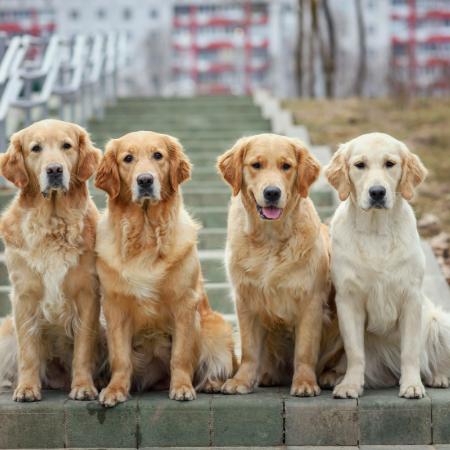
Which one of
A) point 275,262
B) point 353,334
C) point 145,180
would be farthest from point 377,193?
point 145,180

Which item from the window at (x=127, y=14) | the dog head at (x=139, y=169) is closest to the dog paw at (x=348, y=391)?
the dog head at (x=139, y=169)

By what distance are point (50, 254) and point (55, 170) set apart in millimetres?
451

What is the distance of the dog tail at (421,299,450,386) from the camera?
3.34 meters

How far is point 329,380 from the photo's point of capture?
11.1ft

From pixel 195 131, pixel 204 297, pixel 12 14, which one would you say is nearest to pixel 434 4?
pixel 12 14

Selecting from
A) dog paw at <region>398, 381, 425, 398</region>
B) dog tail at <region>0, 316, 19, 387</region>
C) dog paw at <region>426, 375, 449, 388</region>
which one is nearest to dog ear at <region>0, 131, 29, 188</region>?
dog tail at <region>0, 316, 19, 387</region>

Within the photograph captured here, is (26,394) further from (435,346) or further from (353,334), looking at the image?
(435,346)

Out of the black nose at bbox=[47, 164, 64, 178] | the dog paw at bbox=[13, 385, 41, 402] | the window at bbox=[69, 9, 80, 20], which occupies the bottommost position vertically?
the dog paw at bbox=[13, 385, 41, 402]

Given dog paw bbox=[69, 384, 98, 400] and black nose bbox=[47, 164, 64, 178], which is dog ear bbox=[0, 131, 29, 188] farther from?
dog paw bbox=[69, 384, 98, 400]

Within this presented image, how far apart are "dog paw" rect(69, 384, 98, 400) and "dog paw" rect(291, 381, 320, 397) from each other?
41.7 inches

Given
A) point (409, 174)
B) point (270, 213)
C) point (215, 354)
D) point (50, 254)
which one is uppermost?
point (409, 174)

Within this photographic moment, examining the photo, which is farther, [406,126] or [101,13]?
[101,13]

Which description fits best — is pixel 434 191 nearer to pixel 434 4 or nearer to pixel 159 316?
pixel 159 316

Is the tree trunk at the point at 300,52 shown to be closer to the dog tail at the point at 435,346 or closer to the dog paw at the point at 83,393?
the dog tail at the point at 435,346
